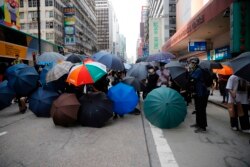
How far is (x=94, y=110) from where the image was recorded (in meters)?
7.16

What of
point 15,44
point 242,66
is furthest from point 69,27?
point 242,66

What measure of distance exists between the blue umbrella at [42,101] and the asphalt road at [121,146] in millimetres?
Result: 860

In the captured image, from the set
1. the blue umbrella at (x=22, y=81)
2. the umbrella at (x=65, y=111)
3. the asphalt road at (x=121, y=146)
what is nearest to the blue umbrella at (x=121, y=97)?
the asphalt road at (x=121, y=146)

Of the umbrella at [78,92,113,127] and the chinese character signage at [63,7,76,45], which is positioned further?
the chinese character signage at [63,7,76,45]

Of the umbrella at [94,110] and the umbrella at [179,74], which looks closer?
the umbrella at [94,110]

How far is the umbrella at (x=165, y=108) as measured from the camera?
22.2ft

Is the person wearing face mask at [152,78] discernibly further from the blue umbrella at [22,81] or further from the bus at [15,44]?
the bus at [15,44]

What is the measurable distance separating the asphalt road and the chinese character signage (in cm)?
5980

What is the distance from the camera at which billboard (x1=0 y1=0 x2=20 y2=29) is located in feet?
100

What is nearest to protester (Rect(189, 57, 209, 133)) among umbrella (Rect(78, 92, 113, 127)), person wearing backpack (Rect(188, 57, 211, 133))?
person wearing backpack (Rect(188, 57, 211, 133))

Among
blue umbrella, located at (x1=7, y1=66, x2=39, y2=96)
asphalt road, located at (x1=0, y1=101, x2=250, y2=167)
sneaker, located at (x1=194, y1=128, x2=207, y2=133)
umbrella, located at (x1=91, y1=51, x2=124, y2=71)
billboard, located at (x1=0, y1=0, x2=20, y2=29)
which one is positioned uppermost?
billboard, located at (x1=0, y1=0, x2=20, y2=29)

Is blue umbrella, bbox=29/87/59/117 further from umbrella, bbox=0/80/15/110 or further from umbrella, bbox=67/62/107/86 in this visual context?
umbrella, bbox=67/62/107/86

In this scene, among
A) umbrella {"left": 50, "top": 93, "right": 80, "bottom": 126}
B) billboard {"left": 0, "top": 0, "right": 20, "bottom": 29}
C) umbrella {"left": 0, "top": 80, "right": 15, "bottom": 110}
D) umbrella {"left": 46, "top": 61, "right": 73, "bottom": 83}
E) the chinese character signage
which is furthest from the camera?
the chinese character signage

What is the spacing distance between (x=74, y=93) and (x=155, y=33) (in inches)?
2108
